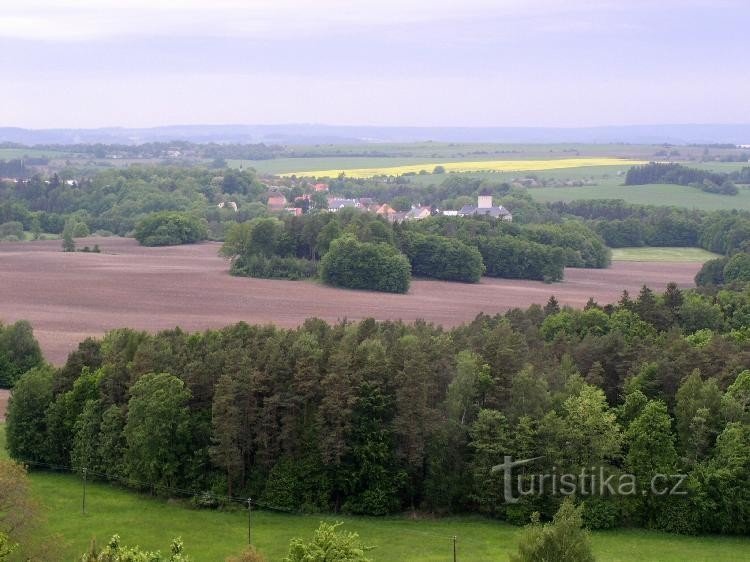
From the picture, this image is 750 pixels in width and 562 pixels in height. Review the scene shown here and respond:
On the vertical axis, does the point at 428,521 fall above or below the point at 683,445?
below

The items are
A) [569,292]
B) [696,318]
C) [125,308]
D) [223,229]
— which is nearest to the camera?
[696,318]

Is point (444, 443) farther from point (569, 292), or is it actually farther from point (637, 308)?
point (569, 292)

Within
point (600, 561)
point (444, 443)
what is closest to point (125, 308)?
point (444, 443)

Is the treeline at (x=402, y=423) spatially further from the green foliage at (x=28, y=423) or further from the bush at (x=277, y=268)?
the bush at (x=277, y=268)

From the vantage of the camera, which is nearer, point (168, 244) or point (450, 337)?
point (450, 337)

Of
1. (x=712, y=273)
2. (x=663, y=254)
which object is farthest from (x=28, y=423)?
(x=663, y=254)

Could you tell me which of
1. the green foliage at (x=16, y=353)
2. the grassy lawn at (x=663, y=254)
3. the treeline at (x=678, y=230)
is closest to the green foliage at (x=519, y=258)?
the grassy lawn at (x=663, y=254)

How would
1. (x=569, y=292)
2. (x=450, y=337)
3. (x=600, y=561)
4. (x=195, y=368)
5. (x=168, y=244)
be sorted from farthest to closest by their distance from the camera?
(x=168, y=244), (x=569, y=292), (x=450, y=337), (x=195, y=368), (x=600, y=561)

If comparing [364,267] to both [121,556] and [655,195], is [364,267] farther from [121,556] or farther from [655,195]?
[655,195]
